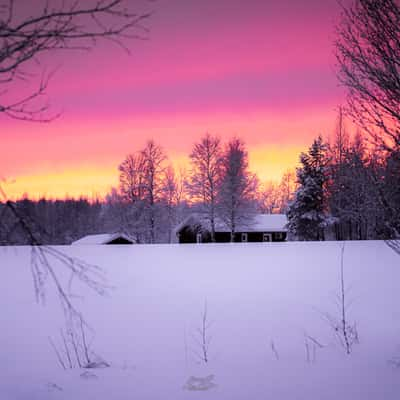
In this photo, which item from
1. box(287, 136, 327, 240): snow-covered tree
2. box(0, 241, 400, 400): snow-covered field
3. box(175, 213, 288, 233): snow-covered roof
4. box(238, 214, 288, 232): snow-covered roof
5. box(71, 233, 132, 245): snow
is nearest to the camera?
box(0, 241, 400, 400): snow-covered field

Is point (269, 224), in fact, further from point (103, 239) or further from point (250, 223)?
point (103, 239)

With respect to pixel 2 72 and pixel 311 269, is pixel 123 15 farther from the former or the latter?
pixel 311 269

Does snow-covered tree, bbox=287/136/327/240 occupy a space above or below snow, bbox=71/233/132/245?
above

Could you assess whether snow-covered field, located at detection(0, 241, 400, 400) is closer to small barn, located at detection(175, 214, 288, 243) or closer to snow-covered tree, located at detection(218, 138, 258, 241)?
snow-covered tree, located at detection(218, 138, 258, 241)

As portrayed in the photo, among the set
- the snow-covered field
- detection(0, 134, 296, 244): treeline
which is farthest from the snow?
the snow-covered field

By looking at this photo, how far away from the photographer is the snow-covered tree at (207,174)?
32.0 m

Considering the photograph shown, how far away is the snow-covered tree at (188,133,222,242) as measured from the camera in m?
32.0

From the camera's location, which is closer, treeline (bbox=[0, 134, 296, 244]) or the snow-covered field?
the snow-covered field

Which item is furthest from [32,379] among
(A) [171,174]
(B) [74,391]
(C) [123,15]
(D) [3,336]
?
(A) [171,174]

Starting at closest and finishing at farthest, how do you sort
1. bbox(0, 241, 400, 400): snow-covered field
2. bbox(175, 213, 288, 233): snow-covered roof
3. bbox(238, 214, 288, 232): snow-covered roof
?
bbox(0, 241, 400, 400): snow-covered field, bbox(175, 213, 288, 233): snow-covered roof, bbox(238, 214, 288, 232): snow-covered roof

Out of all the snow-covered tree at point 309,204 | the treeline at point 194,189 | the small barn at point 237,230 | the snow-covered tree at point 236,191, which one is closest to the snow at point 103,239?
the treeline at point 194,189

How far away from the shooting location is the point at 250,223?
32469mm

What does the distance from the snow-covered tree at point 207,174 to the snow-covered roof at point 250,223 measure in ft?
2.38

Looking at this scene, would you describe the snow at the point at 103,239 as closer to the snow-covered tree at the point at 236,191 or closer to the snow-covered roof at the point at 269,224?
the snow-covered tree at the point at 236,191
